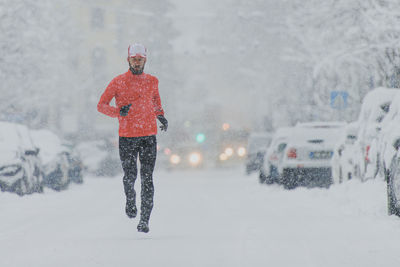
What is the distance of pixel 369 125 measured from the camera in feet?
47.9

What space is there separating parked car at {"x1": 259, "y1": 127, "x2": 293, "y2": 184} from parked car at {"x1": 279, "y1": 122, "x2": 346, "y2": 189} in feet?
1.45

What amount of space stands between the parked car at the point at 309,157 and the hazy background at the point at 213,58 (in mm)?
3367

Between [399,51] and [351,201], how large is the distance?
10325mm

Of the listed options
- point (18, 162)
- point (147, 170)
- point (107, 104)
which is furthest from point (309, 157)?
point (107, 104)

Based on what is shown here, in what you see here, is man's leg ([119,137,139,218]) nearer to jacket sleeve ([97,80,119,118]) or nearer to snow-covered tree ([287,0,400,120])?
jacket sleeve ([97,80,119,118])

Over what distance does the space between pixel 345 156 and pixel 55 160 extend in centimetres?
833

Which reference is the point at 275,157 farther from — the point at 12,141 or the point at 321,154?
the point at 12,141

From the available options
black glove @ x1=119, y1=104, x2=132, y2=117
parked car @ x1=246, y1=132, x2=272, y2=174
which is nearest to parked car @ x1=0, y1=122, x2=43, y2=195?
black glove @ x1=119, y1=104, x2=132, y2=117

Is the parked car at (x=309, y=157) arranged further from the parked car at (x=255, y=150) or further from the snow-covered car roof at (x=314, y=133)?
the parked car at (x=255, y=150)

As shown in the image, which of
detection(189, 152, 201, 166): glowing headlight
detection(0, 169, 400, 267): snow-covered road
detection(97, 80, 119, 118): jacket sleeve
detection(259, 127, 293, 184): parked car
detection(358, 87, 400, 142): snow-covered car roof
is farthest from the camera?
detection(189, 152, 201, 166): glowing headlight

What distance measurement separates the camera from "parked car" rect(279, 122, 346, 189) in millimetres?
19547

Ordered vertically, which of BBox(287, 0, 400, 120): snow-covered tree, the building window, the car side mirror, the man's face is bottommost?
the car side mirror

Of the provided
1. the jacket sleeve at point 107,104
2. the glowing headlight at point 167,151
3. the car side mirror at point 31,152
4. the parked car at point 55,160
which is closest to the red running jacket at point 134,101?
the jacket sleeve at point 107,104

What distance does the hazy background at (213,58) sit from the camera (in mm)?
27922
